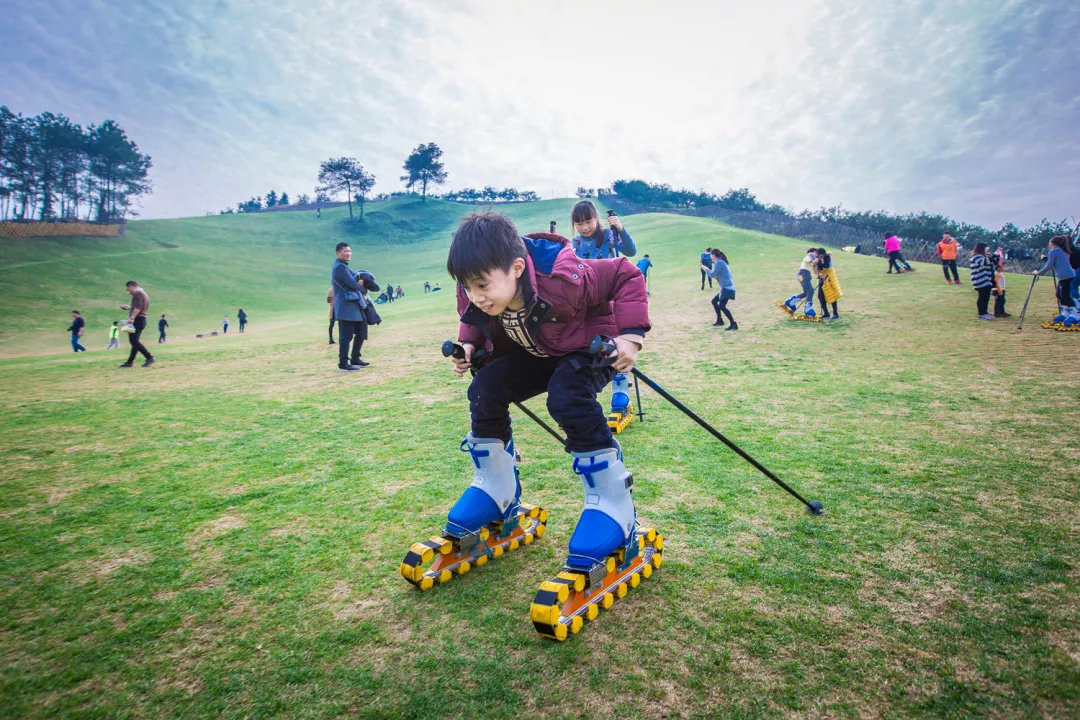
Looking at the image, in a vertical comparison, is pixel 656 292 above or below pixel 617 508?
above

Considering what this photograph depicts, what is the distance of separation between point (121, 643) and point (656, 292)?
25.5 metres

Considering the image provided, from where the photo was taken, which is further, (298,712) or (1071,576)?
(1071,576)

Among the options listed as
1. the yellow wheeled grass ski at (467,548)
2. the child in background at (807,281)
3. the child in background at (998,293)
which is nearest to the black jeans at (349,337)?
the yellow wheeled grass ski at (467,548)

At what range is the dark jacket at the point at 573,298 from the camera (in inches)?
118

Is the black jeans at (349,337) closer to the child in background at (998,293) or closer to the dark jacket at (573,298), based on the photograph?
the dark jacket at (573,298)

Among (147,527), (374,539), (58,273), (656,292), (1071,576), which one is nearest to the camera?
(1071,576)

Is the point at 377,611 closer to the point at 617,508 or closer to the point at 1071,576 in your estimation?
the point at 617,508

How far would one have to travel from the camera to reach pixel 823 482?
Result: 4371 mm

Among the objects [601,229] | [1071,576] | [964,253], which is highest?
[964,253]

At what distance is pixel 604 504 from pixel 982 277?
16.4 meters

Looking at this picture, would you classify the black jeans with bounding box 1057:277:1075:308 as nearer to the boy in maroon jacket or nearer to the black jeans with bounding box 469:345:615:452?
the boy in maroon jacket

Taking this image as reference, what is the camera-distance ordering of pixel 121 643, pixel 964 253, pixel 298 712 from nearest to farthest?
pixel 298 712
pixel 121 643
pixel 964 253

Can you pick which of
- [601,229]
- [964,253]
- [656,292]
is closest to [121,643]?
[601,229]

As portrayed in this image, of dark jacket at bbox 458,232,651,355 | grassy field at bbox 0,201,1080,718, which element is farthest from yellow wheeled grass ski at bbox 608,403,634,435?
dark jacket at bbox 458,232,651,355
